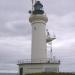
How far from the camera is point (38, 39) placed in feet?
104

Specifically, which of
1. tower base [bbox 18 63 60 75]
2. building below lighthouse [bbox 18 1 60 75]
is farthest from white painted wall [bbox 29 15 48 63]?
tower base [bbox 18 63 60 75]

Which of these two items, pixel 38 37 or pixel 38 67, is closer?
pixel 38 67

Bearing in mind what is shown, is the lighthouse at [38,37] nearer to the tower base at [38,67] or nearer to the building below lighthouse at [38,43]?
the building below lighthouse at [38,43]

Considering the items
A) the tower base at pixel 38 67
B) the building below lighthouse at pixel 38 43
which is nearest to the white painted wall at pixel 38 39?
the building below lighthouse at pixel 38 43

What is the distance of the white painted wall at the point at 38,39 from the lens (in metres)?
31.3

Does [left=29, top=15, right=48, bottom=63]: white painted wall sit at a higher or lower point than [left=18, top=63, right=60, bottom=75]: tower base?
higher

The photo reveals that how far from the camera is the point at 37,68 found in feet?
98.2

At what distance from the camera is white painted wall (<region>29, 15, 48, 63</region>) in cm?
3130

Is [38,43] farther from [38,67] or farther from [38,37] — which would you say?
[38,67]

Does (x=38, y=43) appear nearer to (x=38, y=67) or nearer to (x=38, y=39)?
(x=38, y=39)

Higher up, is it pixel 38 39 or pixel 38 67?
pixel 38 39

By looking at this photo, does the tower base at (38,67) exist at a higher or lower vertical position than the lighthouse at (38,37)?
lower

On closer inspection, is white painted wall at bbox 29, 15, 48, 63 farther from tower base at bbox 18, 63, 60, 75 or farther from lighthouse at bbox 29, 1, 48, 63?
tower base at bbox 18, 63, 60, 75

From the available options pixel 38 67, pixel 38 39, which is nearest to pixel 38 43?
pixel 38 39
